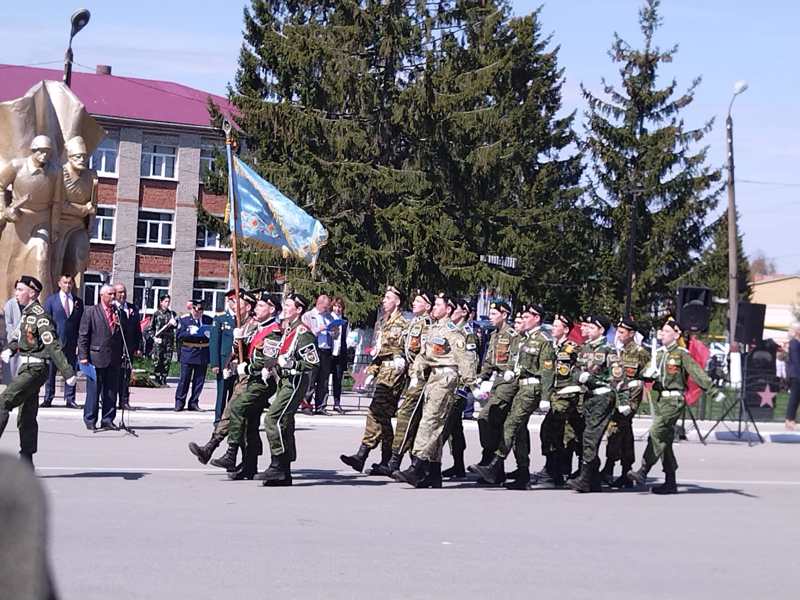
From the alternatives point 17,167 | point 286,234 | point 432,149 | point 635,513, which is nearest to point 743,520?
point 635,513

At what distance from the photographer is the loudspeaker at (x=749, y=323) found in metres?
21.6

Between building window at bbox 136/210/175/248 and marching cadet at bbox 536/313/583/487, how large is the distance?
176ft

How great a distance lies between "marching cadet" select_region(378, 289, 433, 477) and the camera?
13688 mm

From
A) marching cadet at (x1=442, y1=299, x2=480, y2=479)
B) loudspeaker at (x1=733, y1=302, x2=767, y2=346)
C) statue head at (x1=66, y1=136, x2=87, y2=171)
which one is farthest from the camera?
statue head at (x1=66, y1=136, x2=87, y2=171)

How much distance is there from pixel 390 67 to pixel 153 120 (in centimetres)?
2674

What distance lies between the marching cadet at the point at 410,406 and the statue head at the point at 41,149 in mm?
11417

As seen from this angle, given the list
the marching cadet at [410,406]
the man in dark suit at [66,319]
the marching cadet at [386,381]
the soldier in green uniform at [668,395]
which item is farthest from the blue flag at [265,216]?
the soldier in green uniform at [668,395]

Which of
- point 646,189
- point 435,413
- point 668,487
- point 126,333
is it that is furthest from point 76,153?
point 646,189

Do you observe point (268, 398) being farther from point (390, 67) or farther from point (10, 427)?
point (390, 67)

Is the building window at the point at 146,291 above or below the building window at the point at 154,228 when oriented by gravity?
below

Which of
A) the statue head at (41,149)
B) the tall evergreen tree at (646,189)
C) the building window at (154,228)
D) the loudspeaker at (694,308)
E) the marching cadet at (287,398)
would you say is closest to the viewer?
the marching cadet at (287,398)

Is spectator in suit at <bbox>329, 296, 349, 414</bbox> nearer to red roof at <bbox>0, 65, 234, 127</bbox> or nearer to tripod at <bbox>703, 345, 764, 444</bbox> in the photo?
tripod at <bbox>703, 345, 764, 444</bbox>

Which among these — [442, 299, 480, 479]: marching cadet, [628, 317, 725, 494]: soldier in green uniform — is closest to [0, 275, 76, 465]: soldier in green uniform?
[442, 299, 480, 479]: marching cadet

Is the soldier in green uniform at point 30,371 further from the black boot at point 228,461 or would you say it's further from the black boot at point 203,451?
the black boot at point 228,461
